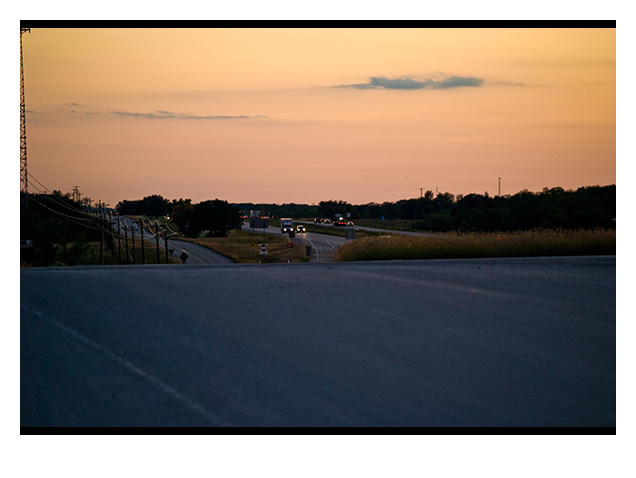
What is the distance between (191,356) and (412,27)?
21.5ft

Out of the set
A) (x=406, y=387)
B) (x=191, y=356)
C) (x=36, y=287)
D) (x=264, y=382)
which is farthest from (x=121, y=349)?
(x=406, y=387)

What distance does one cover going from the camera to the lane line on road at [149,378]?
673 cm

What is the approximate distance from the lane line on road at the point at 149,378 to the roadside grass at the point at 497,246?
32.4 ft

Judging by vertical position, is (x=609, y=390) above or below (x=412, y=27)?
below

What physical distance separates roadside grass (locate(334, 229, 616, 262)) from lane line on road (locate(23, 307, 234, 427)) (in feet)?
32.4

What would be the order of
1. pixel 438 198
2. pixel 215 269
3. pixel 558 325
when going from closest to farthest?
pixel 558 325 → pixel 215 269 → pixel 438 198

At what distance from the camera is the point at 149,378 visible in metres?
7.28

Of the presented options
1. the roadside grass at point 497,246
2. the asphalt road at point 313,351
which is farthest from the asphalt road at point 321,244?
the asphalt road at point 313,351

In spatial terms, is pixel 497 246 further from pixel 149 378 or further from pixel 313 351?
pixel 149 378

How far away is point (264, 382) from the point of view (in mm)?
7309

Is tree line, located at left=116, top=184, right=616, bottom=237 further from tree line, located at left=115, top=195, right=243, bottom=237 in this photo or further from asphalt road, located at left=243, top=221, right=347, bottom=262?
asphalt road, located at left=243, top=221, right=347, bottom=262

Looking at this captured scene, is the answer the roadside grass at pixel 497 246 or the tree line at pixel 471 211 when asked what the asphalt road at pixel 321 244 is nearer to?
the tree line at pixel 471 211

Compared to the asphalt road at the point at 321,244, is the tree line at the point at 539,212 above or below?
above

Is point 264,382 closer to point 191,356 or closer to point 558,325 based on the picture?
point 191,356
